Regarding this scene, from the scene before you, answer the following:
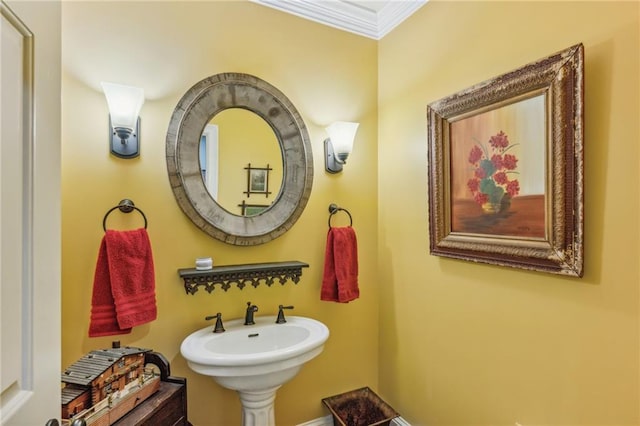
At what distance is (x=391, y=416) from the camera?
6.14ft

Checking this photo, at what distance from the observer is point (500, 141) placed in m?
1.36

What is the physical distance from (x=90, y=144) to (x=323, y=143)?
3.77 feet

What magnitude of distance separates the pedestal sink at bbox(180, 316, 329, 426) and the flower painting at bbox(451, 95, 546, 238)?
90 centimetres

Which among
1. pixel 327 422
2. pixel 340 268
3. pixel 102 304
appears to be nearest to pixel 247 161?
pixel 340 268

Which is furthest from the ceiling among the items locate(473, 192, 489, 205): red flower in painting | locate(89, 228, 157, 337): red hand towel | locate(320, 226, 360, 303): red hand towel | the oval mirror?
locate(89, 228, 157, 337): red hand towel

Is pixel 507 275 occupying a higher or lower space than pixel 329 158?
lower

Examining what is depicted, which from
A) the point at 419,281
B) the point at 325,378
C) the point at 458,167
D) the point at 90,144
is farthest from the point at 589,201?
the point at 90,144

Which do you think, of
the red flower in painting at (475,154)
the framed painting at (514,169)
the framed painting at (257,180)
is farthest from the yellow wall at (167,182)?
the red flower in painting at (475,154)

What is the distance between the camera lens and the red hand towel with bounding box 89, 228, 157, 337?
4.49 ft

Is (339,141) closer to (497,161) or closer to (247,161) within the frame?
(247,161)

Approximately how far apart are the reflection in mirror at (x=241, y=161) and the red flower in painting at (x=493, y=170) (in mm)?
984

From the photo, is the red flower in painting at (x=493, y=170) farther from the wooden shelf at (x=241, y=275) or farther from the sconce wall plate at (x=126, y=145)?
the sconce wall plate at (x=126, y=145)

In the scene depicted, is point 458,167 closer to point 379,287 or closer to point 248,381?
point 379,287

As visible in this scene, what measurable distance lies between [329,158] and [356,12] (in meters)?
0.90
